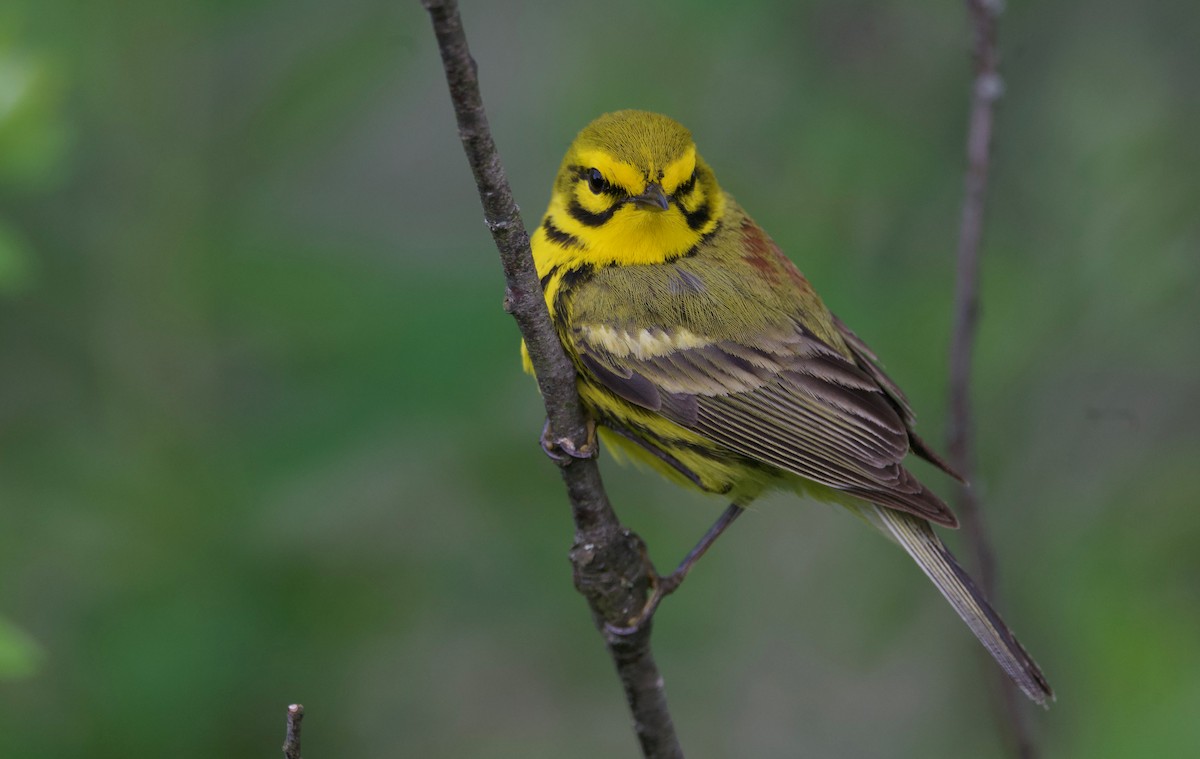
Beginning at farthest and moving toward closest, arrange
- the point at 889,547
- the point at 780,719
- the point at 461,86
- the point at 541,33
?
the point at 541,33 → the point at 780,719 → the point at 889,547 → the point at 461,86

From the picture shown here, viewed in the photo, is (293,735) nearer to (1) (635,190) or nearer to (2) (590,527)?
(2) (590,527)

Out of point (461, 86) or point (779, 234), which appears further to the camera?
point (779, 234)

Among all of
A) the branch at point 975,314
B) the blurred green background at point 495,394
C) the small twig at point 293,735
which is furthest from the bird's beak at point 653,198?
the small twig at point 293,735

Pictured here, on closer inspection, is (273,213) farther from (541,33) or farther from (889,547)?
(541,33)

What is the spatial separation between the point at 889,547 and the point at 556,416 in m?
2.33

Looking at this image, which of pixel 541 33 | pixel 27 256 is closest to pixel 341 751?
pixel 27 256

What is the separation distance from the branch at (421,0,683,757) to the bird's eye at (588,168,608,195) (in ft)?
2.67

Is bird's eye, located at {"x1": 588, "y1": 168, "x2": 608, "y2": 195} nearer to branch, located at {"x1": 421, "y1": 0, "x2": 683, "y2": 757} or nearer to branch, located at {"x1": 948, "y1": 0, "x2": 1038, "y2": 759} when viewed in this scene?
branch, located at {"x1": 421, "y1": 0, "x2": 683, "y2": 757}

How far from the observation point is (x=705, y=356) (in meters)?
4.22

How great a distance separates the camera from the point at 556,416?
343cm

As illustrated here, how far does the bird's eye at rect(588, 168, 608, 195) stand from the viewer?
4.08 m

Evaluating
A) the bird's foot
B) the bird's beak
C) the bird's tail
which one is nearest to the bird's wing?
the bird's tail

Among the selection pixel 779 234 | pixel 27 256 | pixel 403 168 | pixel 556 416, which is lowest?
pixel 556 416

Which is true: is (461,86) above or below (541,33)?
below
